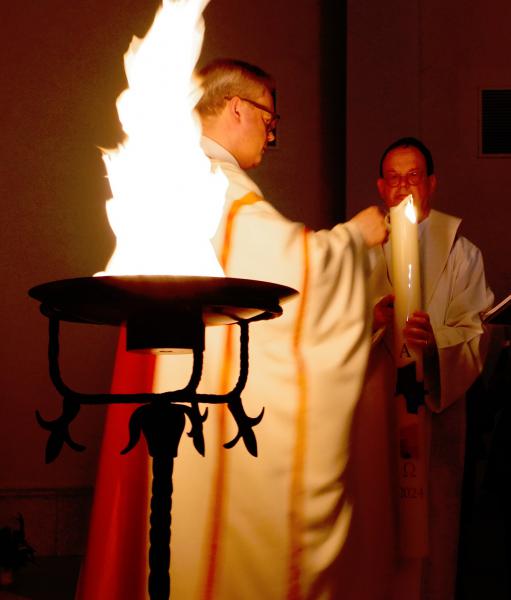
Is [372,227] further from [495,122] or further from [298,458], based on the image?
[495,122]

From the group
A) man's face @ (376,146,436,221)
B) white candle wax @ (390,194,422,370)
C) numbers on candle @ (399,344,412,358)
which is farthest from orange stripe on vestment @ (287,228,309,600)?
man's face @ (376,146,436,221)

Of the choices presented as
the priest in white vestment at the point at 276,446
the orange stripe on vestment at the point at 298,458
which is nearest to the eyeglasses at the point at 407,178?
the priest in white vestment at the point at 276,446

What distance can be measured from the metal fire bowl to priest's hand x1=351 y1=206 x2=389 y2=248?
29.4 inches

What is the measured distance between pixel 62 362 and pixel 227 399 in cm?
310

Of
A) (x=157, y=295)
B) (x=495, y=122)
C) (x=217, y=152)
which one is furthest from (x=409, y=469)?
(x=495, y=122)

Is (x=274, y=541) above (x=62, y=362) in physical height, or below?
below

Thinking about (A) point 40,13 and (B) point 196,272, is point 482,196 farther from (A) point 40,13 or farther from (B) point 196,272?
(B) point 196,272

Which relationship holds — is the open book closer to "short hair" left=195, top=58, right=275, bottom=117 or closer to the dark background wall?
"short hair" left=195, top=58, right=275, bottom=117

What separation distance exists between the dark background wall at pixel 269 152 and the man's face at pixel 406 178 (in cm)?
111

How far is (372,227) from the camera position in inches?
94.7

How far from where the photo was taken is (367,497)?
2809 millimetres

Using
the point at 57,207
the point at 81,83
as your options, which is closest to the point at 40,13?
the point at 81,83

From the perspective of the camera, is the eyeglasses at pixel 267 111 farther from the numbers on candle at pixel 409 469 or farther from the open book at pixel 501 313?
the numbers on candle at pixel 409 469

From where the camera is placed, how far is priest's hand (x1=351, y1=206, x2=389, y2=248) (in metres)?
2.40
